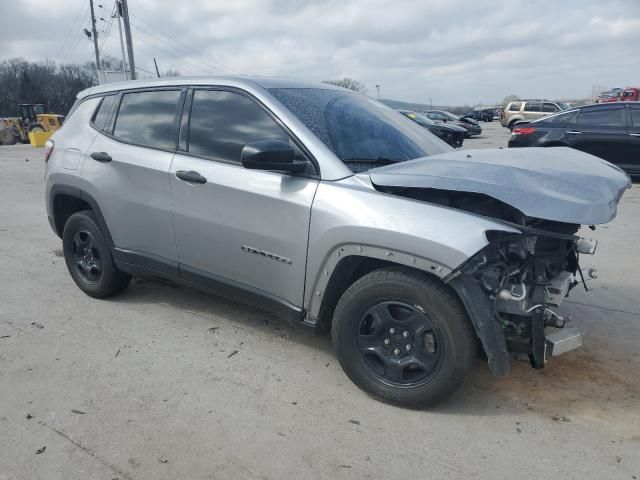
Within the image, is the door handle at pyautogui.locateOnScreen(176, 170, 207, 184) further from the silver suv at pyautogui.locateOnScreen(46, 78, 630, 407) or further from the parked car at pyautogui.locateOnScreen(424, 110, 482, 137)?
the parked car at pyautogui.locateOnScreen(424, 110, 482, 137)

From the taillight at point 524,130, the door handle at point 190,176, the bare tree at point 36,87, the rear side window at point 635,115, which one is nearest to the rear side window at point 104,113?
the door handle at point 190,176

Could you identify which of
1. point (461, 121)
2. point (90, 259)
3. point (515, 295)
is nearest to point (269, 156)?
point (515, 295)

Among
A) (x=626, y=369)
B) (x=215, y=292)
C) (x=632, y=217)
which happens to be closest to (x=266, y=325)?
(x=215, y=292)

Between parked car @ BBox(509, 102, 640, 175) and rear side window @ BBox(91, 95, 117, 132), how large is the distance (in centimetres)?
917

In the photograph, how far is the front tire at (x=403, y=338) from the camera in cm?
268

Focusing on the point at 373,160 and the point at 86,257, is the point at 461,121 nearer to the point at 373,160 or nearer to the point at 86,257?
the point at 86,257

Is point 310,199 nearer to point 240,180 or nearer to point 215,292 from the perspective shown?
point 240,180

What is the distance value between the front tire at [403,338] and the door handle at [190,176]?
127 cm

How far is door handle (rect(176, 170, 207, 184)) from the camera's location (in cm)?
347

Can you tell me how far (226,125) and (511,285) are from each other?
2.07m

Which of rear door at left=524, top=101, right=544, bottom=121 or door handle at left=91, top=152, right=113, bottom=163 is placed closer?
door handle at left=91, top=152, right=113, bottom=163

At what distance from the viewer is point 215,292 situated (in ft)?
12.1

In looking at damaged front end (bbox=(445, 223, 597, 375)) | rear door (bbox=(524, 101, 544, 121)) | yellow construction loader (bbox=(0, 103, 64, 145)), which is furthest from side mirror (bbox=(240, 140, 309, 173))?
yellow construction loader (bbox=(0, 103, 64, 145))

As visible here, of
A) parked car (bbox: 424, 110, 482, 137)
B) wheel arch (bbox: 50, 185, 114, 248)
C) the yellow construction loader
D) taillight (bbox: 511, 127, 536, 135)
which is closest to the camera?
wheel arch (bbox: 50, 185, 114, 248)
